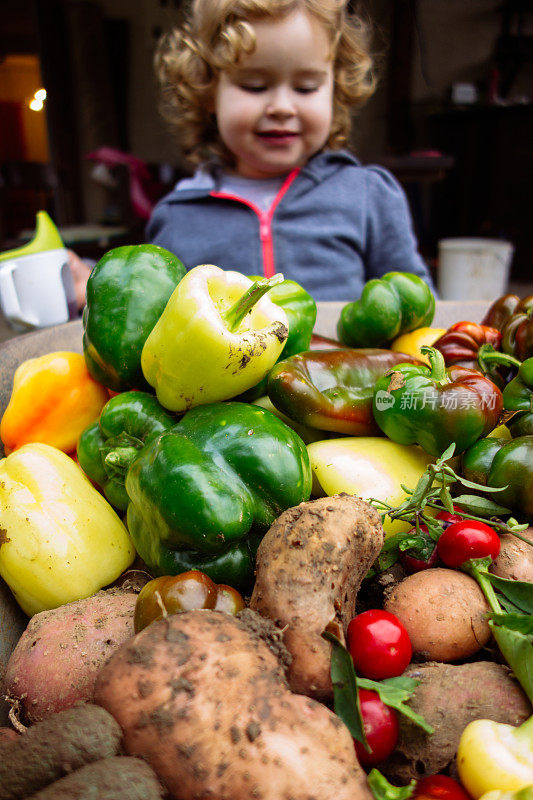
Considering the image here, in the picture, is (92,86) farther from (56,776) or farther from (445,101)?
(56,776)

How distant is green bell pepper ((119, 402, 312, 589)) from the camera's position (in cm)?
90

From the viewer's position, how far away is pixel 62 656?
2.77 ft

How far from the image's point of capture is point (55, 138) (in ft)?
19.4

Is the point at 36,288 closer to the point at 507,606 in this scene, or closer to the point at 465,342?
the point at 465,342

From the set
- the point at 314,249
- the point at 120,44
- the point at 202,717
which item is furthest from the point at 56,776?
the point at 120,44

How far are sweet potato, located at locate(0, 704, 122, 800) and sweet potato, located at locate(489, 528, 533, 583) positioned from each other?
23.2 inches

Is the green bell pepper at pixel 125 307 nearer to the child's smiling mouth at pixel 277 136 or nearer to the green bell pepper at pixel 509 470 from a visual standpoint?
the green bell pepper at pixel 509 470

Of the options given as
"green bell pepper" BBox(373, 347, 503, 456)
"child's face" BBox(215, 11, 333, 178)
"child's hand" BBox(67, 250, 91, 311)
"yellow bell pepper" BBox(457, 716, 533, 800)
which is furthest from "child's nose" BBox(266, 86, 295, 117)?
"yellow bell pepper" BBox(457, 716, 533, 800)

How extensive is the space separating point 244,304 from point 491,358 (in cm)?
56

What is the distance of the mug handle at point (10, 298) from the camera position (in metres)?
1.74

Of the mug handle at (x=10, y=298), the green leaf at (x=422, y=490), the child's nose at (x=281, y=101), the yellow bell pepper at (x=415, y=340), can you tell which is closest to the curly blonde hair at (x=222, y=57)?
the child's nose at (x=281, y=101)

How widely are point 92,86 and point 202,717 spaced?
6.62m

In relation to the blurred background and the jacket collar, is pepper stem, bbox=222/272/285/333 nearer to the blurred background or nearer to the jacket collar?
the jacket collar

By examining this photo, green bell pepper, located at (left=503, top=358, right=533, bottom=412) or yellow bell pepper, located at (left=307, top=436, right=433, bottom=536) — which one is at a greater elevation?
green bell pepper, located at (left=503, top=358, right=533, bottom=412)
